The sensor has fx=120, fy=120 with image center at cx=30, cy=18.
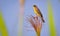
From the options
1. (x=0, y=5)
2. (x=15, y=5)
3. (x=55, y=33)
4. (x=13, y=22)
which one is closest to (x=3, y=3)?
(x=0, y=5)

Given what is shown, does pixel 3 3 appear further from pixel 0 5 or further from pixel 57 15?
pixel 57 15

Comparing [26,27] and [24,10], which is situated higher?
[24,10]

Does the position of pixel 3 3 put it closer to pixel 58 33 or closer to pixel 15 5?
pixel 15 5

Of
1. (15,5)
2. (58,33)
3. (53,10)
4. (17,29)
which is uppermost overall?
(15,5)

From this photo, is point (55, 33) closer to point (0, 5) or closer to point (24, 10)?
point (24, 10)

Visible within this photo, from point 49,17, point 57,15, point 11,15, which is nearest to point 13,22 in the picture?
point 11,15

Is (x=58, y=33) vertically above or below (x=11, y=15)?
below

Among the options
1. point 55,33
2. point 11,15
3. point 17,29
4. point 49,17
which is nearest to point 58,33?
point 55,33
